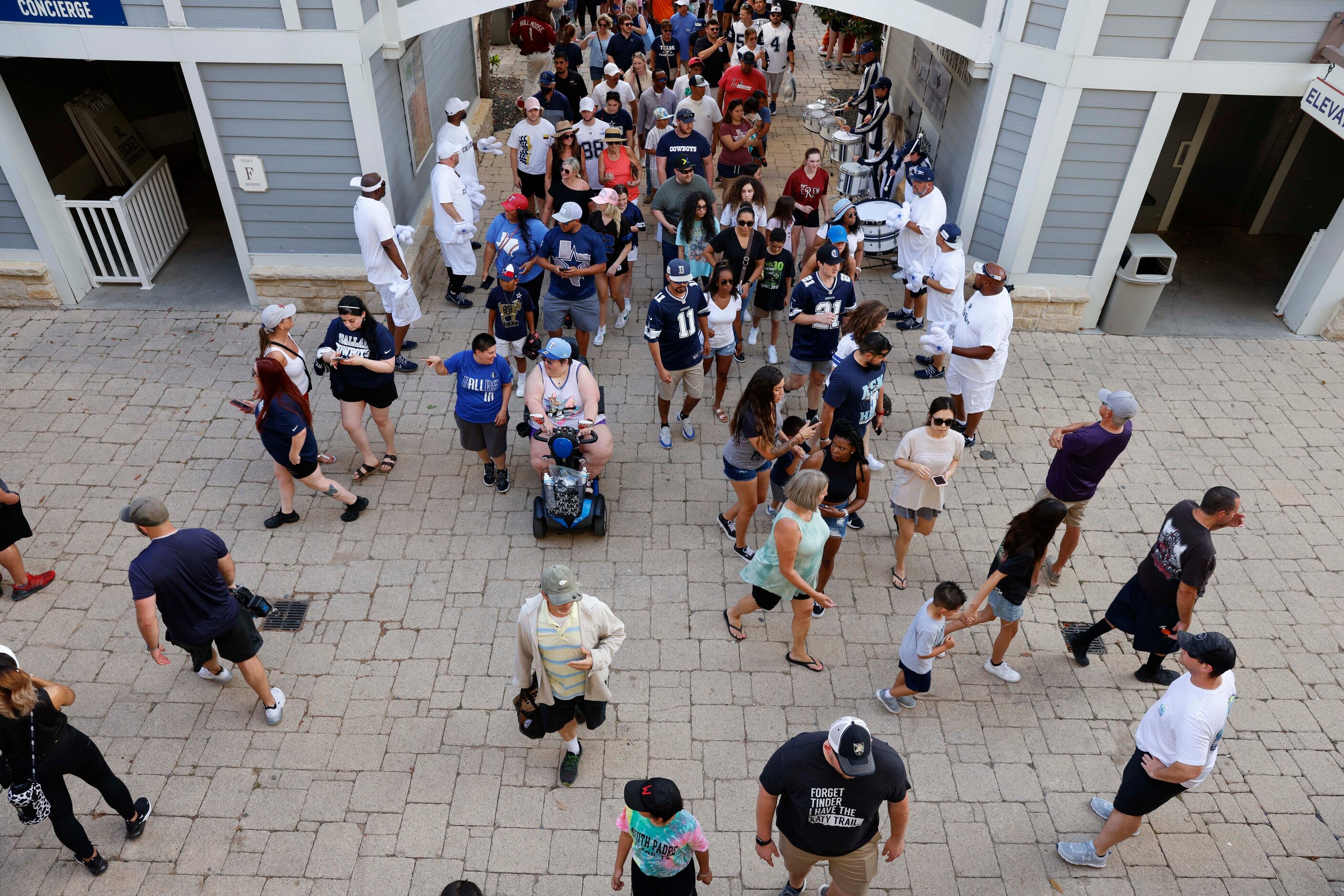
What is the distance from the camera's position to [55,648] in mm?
6184

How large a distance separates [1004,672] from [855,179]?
7476 millimetres

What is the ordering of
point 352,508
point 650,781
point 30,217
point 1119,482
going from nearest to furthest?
point 650,781 → point 352,508 → point 1119,482 → point 30,217

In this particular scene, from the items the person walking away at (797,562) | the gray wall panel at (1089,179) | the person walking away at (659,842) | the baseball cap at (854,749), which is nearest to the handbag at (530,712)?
the person walking away at (659,842)

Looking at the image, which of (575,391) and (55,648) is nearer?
(55,648)

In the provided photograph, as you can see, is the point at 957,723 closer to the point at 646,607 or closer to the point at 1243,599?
the point at 646,607

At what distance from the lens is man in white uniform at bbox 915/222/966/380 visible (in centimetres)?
827

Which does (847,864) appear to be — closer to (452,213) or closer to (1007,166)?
(452,213)

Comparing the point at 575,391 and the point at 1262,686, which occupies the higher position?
the point at 575,391

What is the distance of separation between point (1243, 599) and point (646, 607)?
4.59 meters

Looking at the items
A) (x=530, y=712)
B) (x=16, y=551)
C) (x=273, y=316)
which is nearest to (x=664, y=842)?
(x=530, y=712)

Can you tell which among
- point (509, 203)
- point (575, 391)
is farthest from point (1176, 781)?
point (509, 203)

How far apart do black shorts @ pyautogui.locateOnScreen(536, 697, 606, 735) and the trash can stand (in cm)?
754

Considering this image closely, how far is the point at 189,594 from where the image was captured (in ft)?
16.7

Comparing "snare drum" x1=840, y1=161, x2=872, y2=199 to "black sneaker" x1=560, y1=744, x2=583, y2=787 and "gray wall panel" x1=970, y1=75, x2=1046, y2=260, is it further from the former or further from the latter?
"black sneaker" x1=560, y1=744, x2=583, y2=787
